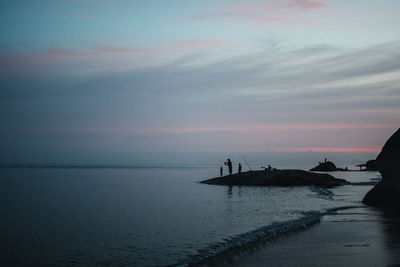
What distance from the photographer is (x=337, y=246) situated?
14.3m

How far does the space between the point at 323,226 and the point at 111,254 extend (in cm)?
1036

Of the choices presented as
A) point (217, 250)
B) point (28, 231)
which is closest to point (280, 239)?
point (217, 250)

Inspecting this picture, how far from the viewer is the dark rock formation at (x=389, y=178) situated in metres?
26.0

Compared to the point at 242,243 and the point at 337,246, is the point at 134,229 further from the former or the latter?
the point at 337,246

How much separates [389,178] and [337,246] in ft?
47.4

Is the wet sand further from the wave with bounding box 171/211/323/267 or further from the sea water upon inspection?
the sea water

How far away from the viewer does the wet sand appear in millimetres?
12188

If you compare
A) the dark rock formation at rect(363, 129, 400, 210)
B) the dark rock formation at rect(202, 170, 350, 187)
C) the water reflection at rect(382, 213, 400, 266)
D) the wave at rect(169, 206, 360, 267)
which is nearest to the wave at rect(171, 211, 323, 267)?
the wave at rect(169, 206, 360, 267)

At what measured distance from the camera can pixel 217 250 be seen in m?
14.9

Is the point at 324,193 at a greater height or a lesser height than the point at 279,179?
lesser

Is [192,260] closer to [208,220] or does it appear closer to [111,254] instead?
[111,254]

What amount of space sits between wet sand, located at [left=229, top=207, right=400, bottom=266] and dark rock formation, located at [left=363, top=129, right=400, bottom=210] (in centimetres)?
590

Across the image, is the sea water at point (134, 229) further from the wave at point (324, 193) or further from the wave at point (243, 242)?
the wave at point (324, 193)

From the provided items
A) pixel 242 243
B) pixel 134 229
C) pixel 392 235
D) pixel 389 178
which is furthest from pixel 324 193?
pixel 242 243
